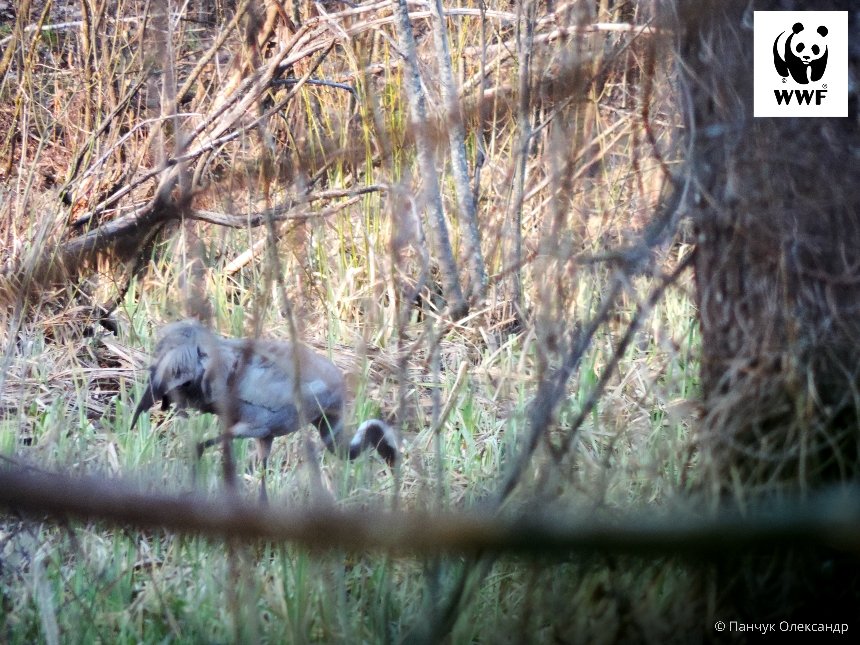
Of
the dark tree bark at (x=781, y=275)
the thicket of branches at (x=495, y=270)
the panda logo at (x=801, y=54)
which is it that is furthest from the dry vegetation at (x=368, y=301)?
the panda logo at (x=801, y=54)

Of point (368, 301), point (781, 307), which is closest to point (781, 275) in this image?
point (781, 307)

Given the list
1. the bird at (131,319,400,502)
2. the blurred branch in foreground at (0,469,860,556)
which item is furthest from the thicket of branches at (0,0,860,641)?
the bird at (131,319,400,502)

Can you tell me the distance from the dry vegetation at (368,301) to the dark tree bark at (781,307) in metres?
0.12

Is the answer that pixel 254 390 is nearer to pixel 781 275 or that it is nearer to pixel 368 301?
pixel 368 301

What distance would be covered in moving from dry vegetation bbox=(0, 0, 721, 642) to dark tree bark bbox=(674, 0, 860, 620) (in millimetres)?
116

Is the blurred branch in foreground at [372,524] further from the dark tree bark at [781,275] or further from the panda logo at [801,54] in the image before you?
the panda logo at [801,54]

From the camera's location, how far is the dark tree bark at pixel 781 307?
5.99 feet

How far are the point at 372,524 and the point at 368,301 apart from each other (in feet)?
9.69

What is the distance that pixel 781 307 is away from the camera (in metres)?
1.91

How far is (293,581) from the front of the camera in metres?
2.25

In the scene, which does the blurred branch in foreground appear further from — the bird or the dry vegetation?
the bird

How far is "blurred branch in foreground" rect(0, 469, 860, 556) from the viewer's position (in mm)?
602

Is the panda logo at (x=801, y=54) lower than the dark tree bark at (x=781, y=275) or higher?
higher

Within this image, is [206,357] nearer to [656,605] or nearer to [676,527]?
[656,605]
